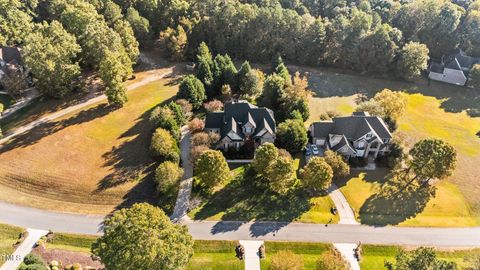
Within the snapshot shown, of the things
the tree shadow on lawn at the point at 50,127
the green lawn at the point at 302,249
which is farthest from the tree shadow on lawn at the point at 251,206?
the tree shadow on lawn at the point at 50,127

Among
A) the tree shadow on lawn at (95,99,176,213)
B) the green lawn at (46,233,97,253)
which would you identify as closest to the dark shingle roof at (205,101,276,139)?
the tree shadow on lawn at (95,99,176,213)

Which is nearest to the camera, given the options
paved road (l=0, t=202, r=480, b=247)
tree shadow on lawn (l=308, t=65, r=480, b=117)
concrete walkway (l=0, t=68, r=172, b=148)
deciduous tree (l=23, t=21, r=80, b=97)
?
paved road (l=0, t=202, r=480, b=247)

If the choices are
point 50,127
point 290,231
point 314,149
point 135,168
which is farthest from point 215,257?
point 50,127

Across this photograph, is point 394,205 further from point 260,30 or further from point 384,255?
point 260,30

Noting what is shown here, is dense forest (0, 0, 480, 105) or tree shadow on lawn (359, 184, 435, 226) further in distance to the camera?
dense forest (0, 0, 480, 105)

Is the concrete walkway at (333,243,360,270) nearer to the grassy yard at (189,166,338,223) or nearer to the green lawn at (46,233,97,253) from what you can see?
the grassy yard at (189,166,338,223)
